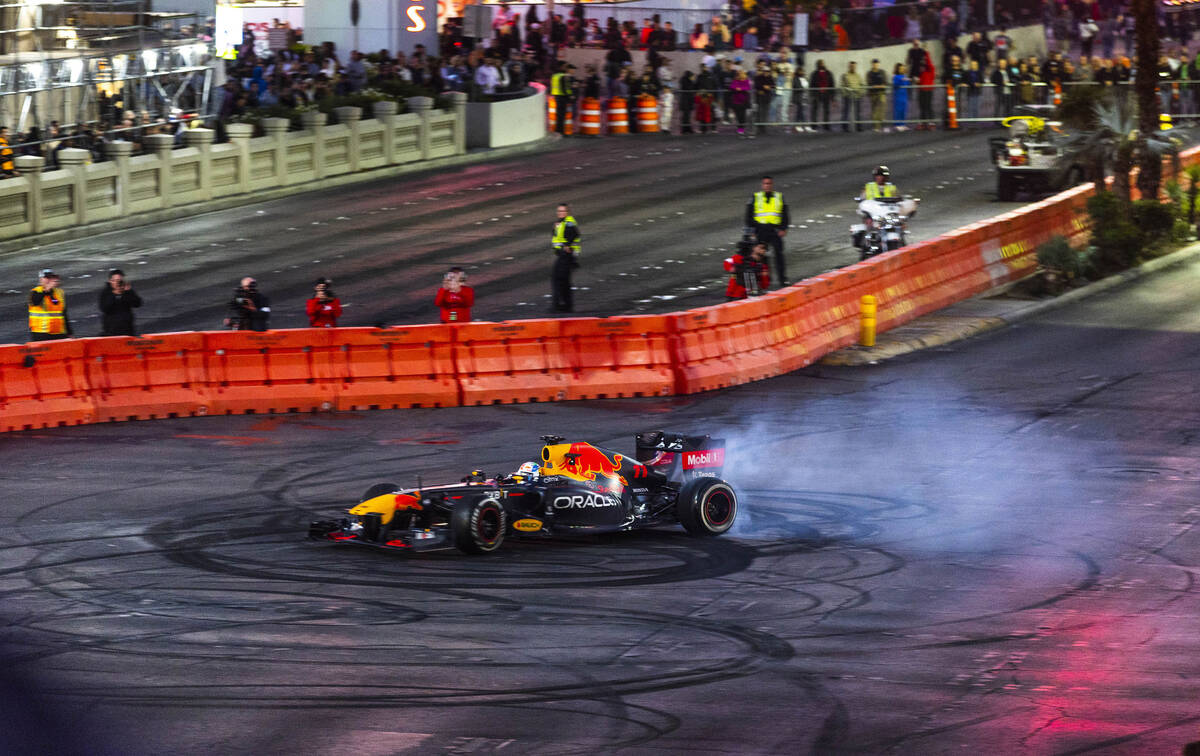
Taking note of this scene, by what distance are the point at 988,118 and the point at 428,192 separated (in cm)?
1846

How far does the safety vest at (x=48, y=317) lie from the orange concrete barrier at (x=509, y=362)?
17.0ft

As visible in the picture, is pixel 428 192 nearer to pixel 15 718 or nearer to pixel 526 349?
pixel 526 349

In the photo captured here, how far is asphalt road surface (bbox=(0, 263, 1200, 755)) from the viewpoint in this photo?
1095 centimetres

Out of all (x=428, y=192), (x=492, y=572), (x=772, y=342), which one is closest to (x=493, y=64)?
(x=428, y=192)

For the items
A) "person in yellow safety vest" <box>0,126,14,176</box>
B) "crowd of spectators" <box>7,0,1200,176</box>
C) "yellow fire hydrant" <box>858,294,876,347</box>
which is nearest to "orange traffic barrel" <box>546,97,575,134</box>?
"crowd of spectators" <box>7,0,1200,176</box>

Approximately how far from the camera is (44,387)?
71.3ft

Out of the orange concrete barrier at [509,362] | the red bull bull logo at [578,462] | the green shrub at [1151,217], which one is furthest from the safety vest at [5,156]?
the red bull bull logo at [578,462]

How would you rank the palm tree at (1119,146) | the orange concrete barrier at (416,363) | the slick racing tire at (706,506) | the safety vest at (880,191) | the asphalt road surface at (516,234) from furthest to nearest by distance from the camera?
the palm tree at (1119,146)
the safety vest at (880,191)
the asphalt road surface at (516,234)
the orange concrete barrier at (416,363)
the slick racing tire at (706,506)

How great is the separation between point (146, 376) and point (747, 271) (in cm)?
1057

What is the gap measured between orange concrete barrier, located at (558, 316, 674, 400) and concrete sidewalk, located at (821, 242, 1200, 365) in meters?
3.14

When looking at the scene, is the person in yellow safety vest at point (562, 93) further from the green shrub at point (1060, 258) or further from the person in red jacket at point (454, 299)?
the person in red jacket at point (454, 299)

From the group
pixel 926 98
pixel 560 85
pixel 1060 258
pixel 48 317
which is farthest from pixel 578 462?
pixel 926 98

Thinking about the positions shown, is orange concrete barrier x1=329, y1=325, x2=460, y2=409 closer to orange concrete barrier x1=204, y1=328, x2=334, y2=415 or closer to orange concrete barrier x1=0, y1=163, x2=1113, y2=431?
orange concrete barrier x1=0, y1=163, x2=1113, y2=431

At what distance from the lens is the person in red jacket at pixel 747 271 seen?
28906 millimetres
